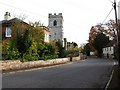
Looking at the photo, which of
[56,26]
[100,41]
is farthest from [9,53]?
[56,26]

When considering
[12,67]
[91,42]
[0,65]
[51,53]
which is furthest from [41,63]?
[91,42]

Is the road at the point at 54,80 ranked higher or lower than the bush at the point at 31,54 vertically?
lower

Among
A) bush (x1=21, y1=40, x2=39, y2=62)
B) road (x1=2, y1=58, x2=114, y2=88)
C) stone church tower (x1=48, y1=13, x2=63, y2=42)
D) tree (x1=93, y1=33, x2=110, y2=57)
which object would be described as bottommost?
road (x1=2, y1=58, x2=114, y2=88)

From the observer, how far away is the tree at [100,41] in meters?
111

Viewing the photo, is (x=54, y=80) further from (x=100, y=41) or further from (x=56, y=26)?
(x=56, y=26)

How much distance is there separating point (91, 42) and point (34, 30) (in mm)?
68049

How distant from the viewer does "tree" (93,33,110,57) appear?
111m

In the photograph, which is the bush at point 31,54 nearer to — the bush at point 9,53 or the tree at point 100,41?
the bush at point 9,53

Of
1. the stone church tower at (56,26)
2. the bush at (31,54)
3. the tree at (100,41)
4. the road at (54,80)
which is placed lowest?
the road at (54,80)

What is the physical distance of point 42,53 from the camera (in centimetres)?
4859

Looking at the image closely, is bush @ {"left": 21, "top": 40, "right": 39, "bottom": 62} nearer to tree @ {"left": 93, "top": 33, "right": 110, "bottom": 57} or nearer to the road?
the road

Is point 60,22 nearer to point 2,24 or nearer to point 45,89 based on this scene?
point 2,24

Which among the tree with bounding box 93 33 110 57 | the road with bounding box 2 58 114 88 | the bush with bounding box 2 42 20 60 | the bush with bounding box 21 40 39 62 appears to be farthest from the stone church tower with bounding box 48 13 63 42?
the road with bounding box 2 58 114 88

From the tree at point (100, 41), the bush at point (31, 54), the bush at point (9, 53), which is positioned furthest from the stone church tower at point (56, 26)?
the bush at point (9, 53)
